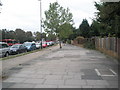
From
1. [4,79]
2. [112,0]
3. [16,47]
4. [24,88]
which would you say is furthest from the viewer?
[16,47]

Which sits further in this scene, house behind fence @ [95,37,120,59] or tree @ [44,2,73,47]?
tree @ [44,2,73,47]

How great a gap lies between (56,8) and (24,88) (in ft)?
106

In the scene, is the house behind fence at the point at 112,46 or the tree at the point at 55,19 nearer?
the house behind fence at the point at 112,46

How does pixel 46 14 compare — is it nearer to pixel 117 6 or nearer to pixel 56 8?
pixel 56 8

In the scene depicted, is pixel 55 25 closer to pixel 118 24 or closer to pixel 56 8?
pixel 56 8

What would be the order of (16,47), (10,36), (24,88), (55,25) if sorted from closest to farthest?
(24,88) < (16,47) < (55,25) < (10,36)

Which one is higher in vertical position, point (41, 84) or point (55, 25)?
point (55, 25)

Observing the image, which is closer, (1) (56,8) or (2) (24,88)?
(2) (24,88)

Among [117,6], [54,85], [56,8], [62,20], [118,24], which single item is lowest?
[54,85]

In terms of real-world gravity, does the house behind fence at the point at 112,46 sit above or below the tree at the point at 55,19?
below

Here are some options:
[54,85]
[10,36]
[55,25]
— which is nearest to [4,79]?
[54,85]

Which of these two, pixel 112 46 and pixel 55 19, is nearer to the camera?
pixel 112 46

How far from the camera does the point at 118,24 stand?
11312 mm

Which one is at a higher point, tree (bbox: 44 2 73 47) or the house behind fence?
tree (bbox: 44 2 73 47)
